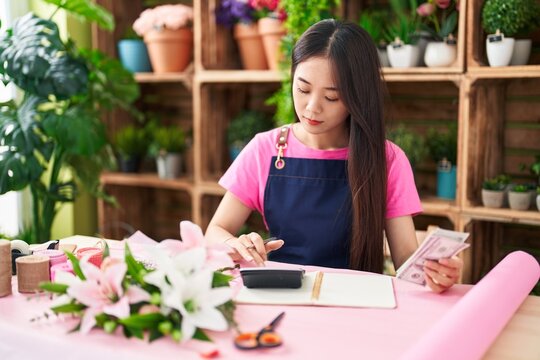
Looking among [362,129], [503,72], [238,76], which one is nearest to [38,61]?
[238,76]

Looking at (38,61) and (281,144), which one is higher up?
(38,61)

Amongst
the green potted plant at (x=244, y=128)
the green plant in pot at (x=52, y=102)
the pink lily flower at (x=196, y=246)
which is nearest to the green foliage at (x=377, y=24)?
the green potted plant at (x=244, y=128)

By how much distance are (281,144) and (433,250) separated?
0.78 meters

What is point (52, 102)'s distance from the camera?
3209 mm

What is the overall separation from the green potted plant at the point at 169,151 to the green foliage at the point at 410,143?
1.20 meters

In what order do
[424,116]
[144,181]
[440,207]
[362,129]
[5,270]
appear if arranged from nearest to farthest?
1. [5,270]
2. [362,129]
3. [440,207]
4. [424,116]
5. [144,181]

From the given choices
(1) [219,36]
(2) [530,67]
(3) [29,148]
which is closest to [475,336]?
(2) [530,67]

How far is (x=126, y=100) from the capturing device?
3488mm

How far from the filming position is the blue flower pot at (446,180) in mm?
3021

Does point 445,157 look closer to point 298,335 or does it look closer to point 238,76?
point 238,76

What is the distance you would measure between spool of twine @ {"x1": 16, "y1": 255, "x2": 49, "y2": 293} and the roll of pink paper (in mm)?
838

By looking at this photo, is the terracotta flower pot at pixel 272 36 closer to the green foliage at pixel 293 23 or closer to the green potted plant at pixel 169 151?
the green foliage at pixel 293 23

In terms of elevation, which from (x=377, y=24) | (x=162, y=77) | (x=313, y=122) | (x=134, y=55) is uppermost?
(x=377, y=24)

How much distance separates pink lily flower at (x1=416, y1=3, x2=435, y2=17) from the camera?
2.90 metres
